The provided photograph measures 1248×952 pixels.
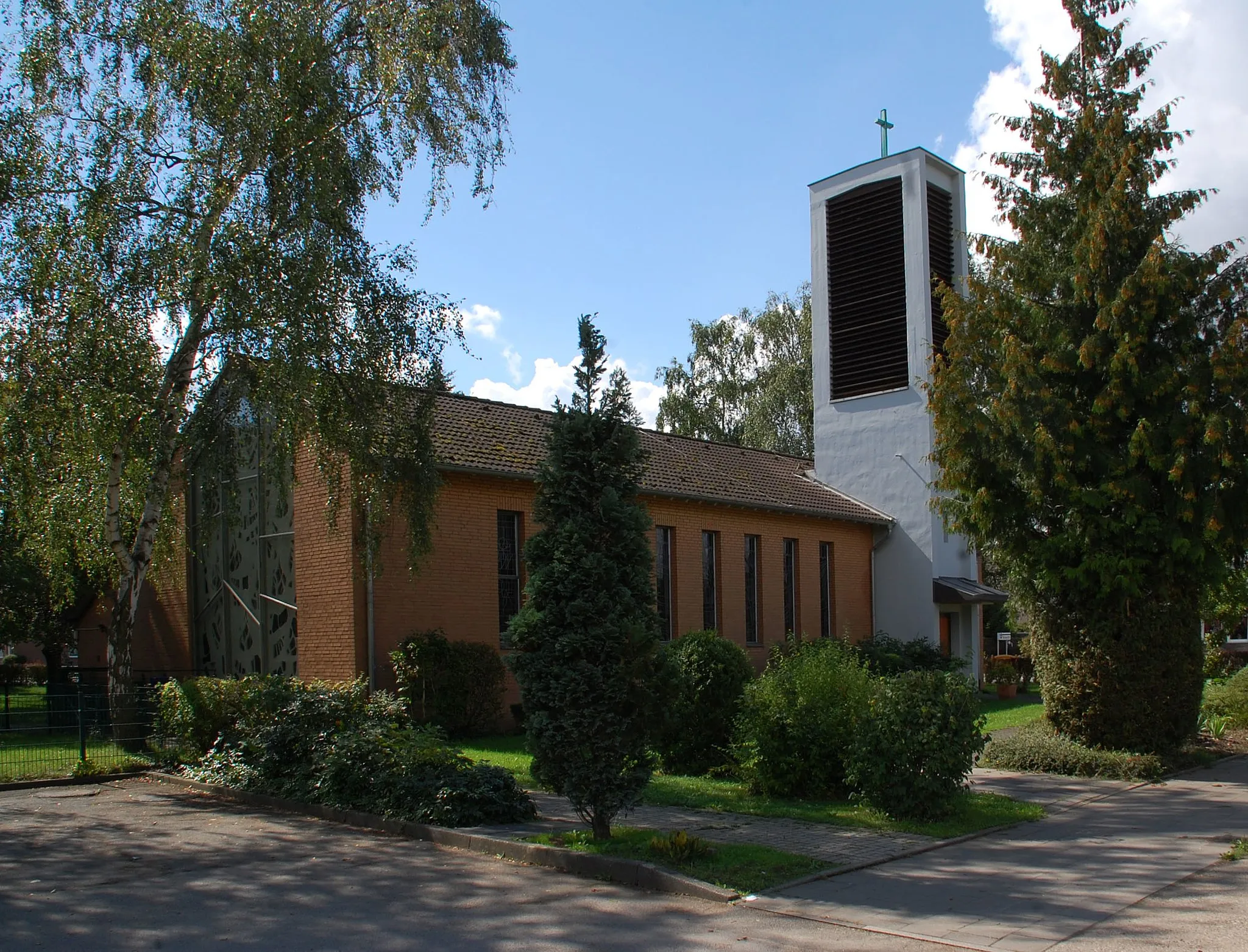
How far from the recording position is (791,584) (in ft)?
89.1

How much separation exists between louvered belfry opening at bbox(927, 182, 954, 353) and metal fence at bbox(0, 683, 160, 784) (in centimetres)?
2116

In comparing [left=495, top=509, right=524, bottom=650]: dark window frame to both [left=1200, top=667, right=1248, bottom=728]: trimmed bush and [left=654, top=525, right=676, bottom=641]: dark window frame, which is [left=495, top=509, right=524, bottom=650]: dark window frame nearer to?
[left=654, top=525, right=676, bottom=641]: dark window frame

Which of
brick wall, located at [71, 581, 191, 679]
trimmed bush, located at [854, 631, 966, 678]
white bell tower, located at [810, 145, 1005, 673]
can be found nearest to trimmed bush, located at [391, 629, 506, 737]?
brick wall, located at [71, 581, 191, 679]

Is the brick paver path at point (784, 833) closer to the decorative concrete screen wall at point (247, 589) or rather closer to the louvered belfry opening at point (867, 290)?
the decorative concrete screen wall at point (247, 589)

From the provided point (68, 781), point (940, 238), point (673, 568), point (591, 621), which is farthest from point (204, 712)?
point (940, 238)

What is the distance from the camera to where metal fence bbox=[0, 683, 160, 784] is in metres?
15.3

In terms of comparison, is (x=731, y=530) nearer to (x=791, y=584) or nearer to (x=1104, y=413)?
(x=791, y=584)

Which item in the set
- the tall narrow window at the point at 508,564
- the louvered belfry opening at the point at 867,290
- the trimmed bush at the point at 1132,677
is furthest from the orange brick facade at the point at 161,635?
the louvered belfry opening at the point at 867,290

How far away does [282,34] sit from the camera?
13859mm

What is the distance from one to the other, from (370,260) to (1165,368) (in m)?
11.0

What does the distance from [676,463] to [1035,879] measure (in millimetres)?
18056

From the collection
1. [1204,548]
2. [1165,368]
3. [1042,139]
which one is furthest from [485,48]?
[1204,548]

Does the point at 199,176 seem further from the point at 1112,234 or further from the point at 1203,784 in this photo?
the point at 1203,784

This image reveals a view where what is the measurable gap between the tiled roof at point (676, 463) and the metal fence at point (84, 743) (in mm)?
6397
